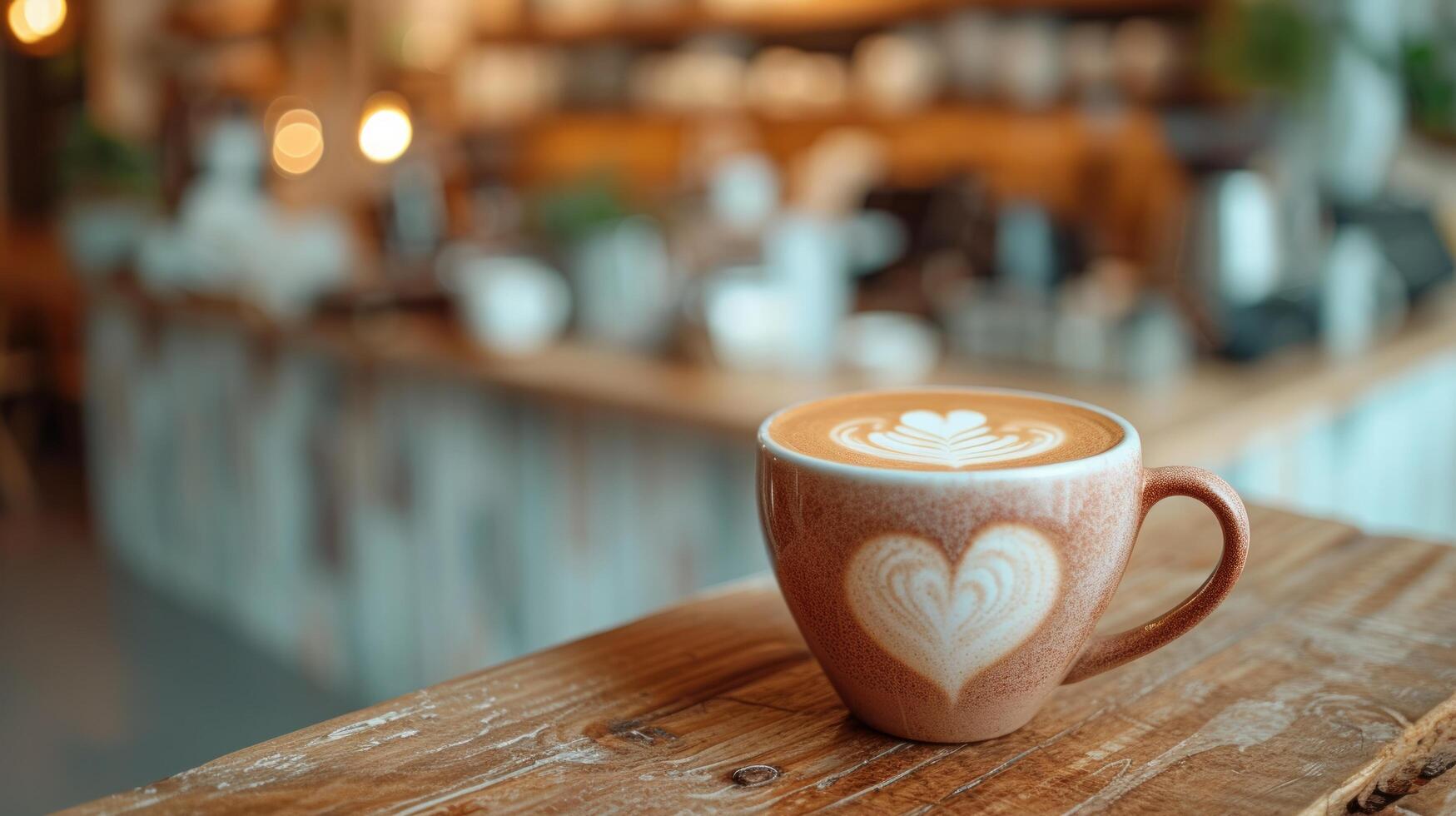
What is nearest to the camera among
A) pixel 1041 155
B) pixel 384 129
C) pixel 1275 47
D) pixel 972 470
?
pixel 972 470

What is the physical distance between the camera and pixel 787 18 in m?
5.91

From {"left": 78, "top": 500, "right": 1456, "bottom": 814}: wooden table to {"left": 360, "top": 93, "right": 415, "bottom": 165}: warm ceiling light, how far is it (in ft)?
9.17

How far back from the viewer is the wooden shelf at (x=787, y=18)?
4.89 metres

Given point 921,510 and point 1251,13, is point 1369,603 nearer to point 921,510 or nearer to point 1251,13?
point 921,510

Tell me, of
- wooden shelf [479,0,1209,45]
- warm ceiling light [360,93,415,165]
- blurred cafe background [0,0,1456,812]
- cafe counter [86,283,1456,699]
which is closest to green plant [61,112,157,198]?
blurred cafe background [0,0,1456,812]

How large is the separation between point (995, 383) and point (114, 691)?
2.30 meters

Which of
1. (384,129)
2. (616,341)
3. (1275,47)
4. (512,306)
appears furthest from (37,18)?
(1275,47)

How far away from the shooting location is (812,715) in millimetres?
557

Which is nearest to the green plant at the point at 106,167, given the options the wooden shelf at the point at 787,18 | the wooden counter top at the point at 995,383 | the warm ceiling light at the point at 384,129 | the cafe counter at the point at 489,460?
the cafe counter at the point at 489,460

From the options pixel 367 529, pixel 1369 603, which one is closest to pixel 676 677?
pixel 1369 603

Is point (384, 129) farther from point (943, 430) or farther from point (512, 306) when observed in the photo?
point (943, 430)

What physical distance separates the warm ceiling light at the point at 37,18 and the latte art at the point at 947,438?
3.34 metres

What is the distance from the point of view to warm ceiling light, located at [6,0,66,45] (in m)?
3.23

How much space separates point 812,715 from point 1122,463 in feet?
0.56
